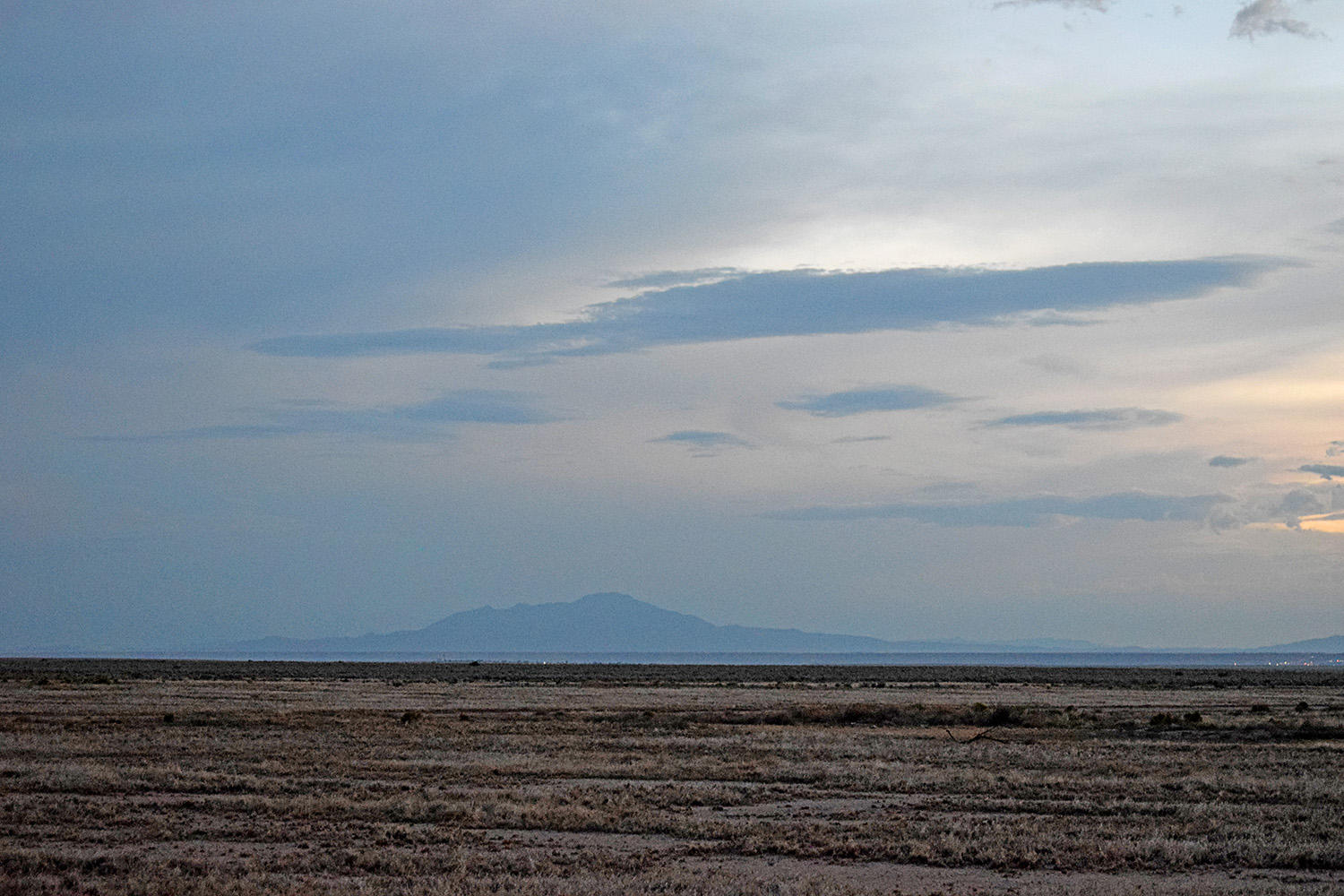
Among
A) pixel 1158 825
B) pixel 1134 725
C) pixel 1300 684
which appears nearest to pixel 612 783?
pixel 1158 825

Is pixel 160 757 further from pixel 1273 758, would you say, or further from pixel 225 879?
pixel 1273 758

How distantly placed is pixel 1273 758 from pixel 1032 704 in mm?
30006

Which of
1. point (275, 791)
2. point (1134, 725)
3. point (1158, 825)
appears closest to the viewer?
point (1158, 825)

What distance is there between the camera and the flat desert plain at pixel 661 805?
15.2 m

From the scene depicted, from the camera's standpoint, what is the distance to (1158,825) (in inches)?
752

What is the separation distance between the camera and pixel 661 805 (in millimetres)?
21297

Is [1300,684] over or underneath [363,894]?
underneath

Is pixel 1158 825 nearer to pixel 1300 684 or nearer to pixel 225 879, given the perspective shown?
pixel 225 879

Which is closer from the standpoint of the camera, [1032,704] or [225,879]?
[225,879]

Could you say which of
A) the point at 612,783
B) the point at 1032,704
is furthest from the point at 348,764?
the point at 1032,704

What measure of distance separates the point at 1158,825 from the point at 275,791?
15966 millimetres

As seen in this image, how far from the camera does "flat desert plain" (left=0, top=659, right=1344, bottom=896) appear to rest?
598 inches

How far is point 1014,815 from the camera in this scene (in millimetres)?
20297

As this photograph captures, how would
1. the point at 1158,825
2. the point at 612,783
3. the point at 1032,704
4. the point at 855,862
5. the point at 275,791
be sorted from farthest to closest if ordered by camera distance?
the point at 1032,704 < the point at 612,783 < the point at 275,791 < the point at 1158,825 < the point at 855,862
